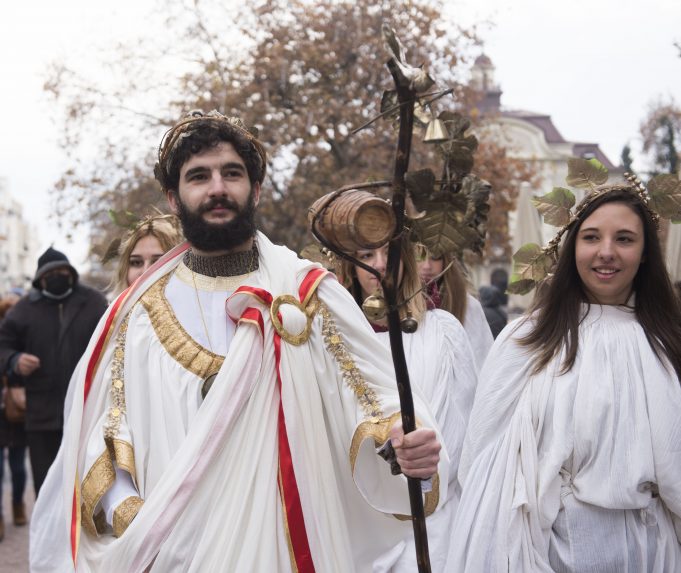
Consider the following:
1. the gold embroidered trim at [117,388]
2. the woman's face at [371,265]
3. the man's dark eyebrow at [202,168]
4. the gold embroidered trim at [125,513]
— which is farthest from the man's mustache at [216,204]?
the woman's face at [371,265]

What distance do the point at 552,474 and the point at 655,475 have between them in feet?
1.13

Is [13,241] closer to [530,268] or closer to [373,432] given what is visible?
[530,268]

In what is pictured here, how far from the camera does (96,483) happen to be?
2961 mm

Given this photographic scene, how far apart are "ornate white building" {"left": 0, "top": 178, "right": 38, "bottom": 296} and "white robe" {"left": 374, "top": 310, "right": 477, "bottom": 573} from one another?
75293mm

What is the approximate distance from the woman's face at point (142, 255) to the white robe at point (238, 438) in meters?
2.18

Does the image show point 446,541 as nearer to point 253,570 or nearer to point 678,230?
point 253,570

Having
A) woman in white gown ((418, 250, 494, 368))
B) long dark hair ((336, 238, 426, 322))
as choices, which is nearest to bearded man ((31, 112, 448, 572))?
long dark hair ((336, 238, 426, 322))

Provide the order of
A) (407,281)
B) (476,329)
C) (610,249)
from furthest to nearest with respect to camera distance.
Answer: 1. (476,329)
2. (407,281)
3. (610,249)

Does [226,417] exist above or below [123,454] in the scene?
above

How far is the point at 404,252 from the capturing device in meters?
4.94

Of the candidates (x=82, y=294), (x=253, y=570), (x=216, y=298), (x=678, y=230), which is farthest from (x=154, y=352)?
(x=678, y=230)

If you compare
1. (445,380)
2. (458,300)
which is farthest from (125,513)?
(458,300)

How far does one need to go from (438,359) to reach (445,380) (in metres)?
0.11

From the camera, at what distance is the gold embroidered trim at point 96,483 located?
295 cm
